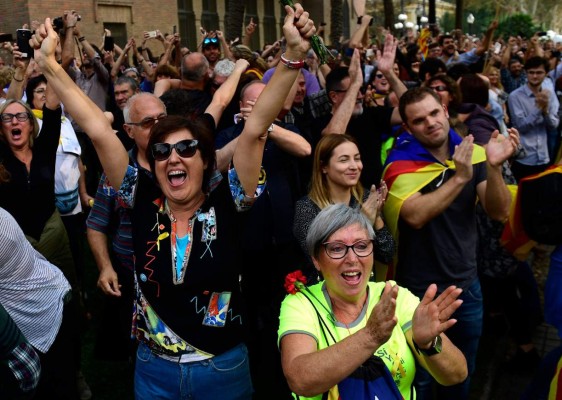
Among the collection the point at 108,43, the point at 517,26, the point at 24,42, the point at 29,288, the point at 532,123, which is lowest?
the point at 29,288

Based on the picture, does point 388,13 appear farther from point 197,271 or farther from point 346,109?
point 197,271

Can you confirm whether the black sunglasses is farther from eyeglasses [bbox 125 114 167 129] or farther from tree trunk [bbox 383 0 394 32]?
tree trunk [bbox 383 0 394 32]

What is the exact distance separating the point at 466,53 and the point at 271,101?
10860 millimetres

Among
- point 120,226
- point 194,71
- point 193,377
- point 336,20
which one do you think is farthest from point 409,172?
point 336,20

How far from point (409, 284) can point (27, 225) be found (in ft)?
7.56

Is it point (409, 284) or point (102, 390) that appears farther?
point (102, 390)

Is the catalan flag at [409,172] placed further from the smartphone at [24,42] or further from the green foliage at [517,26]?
the green foliage at [517,26]

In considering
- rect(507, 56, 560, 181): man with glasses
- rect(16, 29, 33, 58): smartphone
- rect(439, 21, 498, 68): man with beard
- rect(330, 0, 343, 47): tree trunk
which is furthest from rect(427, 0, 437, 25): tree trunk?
rect(16, 29, 33, 58): smartphone

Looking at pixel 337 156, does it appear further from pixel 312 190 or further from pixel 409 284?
pixel 409 284

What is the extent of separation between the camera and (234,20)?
14.5 meters

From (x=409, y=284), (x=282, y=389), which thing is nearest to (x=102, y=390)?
(x=282, y=389)

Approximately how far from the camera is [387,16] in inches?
1065

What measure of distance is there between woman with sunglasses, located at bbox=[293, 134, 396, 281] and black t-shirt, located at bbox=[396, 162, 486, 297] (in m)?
0.18

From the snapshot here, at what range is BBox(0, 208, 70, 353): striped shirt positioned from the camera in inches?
102
